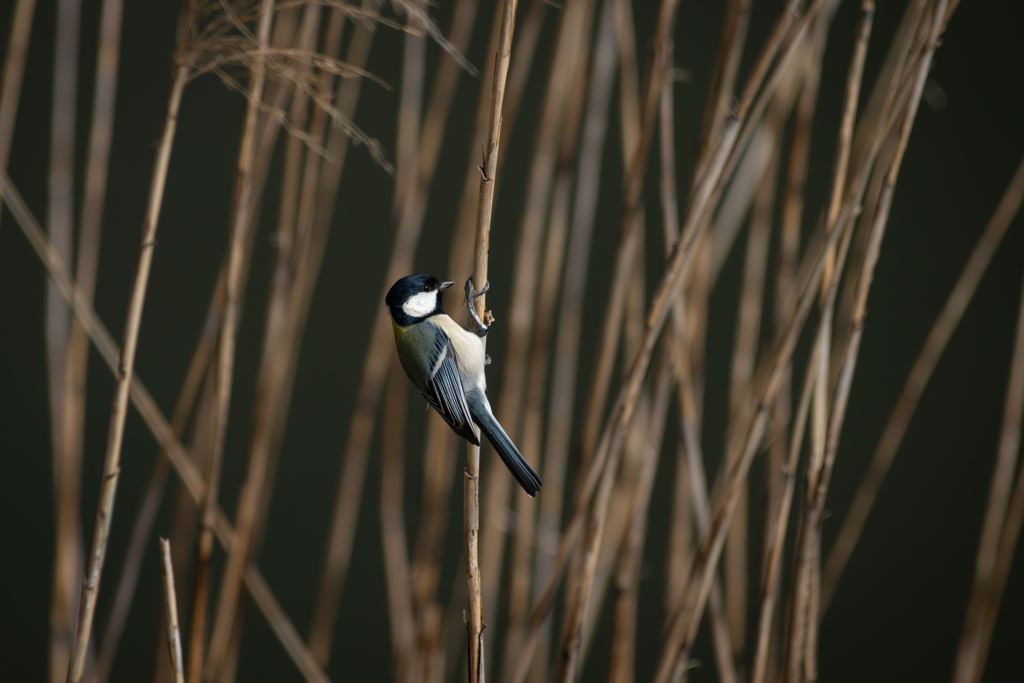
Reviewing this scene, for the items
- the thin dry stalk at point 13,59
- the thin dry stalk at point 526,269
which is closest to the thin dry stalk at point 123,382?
the thin dry stalk at point 13,59

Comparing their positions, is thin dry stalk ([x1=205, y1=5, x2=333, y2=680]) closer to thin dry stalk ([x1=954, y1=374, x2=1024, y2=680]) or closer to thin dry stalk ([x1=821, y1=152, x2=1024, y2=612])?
thin dry stalk ([x1=821, y1=152, x2=1024, y2=612])

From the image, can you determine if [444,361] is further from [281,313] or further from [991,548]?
[991,548]

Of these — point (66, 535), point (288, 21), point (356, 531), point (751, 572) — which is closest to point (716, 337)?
point (751, 572)

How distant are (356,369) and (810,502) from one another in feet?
5.36

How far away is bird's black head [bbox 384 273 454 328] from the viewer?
74 centimetres

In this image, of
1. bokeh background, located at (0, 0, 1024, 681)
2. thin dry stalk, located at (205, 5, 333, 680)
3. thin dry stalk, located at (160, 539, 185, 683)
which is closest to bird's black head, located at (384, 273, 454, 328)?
thin dry stalk, located at (205, 5, 333, 680)

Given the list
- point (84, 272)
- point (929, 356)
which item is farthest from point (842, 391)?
point (84, 272)

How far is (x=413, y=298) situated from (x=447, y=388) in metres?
0.12

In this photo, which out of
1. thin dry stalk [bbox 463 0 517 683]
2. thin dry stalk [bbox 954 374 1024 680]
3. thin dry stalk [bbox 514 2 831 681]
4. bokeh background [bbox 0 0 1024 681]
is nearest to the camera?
thin dry stalk [bbox 463 0 517 683]

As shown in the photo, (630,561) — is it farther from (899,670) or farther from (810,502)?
(899,670)

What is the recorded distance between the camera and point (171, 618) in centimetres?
52

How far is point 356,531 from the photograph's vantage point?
211cm

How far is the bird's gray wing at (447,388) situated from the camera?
0.66 metres

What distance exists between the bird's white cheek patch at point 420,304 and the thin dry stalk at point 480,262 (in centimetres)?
21
